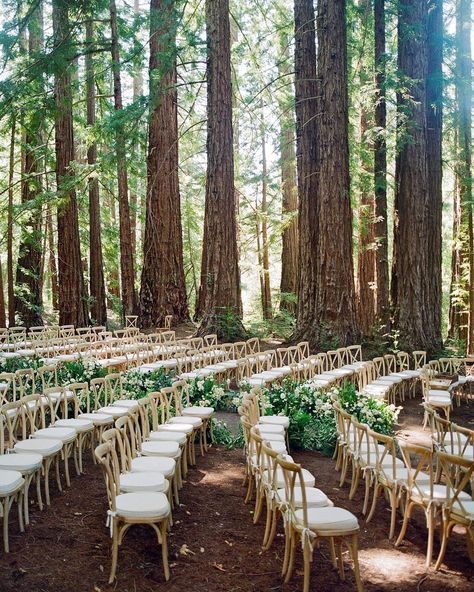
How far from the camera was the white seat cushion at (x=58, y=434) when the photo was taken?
5.94m

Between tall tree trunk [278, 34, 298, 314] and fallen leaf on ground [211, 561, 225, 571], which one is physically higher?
tall tree trunk [278, 34, 298, 314]

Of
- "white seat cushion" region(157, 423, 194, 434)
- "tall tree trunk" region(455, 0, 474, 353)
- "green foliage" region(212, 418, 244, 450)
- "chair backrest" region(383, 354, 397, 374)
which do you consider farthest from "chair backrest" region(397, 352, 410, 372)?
"white seat cushion" region(157, 423, 194, 434)

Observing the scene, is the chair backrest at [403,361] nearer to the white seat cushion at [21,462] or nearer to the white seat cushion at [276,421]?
the white seat cushion at [276,421]

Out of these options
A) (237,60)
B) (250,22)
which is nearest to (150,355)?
(237,60)

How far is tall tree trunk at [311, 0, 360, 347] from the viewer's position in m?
12.6

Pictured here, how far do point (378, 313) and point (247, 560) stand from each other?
10.7 metres

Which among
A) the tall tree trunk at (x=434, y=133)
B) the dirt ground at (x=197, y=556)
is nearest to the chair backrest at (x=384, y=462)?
the dirt ground at (x=197, y=556)

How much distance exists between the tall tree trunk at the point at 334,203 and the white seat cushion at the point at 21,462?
26.7ft

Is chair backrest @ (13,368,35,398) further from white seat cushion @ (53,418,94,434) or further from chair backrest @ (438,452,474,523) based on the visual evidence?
chair backrest @ (438,452,474,523)

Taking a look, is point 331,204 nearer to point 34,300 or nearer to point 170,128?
point 170,128

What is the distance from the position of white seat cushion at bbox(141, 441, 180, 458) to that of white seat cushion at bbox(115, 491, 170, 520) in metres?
1.11

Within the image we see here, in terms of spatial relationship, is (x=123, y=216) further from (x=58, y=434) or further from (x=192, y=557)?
(x=192, y=557)

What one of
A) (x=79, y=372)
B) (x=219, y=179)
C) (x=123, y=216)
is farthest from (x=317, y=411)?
(x=123, y=216)

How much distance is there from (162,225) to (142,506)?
41.9 ft
